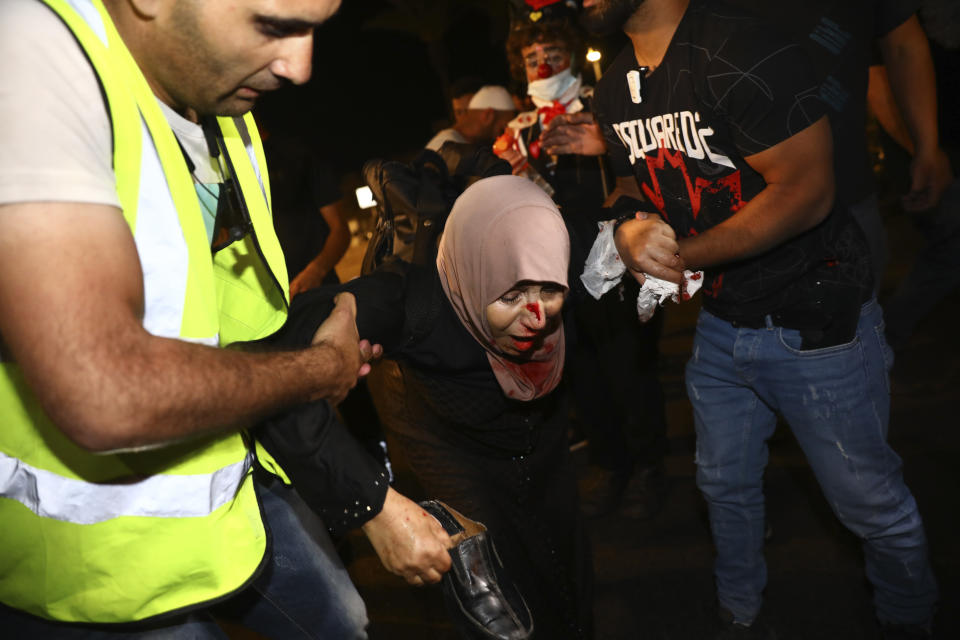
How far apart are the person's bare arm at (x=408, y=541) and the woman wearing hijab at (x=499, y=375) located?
0.56 m

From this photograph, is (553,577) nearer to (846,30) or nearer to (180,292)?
(180,292)

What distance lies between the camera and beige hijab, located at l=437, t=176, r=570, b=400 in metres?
1.99

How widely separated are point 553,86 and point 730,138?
1.82 meters

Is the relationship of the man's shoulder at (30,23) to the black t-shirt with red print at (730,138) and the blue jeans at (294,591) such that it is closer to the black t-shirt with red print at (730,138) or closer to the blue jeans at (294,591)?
the blue jeans at (294,591)

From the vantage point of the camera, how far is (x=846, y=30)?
2.17 meters

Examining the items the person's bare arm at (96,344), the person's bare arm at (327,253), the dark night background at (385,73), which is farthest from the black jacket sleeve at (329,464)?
the dark night background at (385,73)

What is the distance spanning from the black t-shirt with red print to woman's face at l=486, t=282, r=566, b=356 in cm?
42

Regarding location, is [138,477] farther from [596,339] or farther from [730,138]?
[596,339]

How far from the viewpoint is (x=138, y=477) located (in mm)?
1174

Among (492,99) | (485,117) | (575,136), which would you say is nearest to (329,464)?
(575,136)

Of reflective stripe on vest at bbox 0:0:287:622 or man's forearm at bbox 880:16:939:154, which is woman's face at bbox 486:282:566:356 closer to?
reflective stripe on vest at bbox 0:0:287:622

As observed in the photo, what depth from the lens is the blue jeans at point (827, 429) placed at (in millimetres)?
1893

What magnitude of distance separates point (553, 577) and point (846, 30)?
1918 millimetres

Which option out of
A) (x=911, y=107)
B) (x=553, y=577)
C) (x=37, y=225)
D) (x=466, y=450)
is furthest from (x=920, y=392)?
(x=37, y=225)
